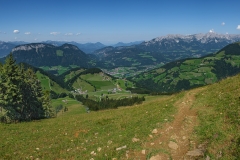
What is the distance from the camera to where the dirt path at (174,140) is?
1631 cm

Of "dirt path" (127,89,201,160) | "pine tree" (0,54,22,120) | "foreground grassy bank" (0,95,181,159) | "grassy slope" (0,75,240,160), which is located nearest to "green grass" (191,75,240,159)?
"grassy slope" (0,75,240,160)

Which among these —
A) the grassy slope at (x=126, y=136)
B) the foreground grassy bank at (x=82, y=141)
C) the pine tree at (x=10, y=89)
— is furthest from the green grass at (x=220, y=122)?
the pine tree at (x=10, y=89)

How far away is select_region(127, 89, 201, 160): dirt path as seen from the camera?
53.5ft

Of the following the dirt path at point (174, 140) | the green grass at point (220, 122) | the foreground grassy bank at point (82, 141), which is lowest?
the foreground grassy bank at point (82, 141)

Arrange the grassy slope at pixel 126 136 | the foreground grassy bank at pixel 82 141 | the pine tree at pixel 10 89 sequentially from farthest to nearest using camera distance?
1. the pine tree at pixel 10 89
2. the foreground grassy bank at pixel 82 141
3. the grassy slope at pixel 126 136

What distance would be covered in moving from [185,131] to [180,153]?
3.57 meters

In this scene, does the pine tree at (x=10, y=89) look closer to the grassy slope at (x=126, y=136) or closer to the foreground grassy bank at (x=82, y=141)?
the grassy slope at (x=126, y=136)

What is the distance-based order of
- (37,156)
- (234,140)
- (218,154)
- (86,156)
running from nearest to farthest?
(218,154) → (234,140) → (86,156) → (37,156)

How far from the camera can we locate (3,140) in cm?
2620

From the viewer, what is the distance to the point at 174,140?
18.1 meters

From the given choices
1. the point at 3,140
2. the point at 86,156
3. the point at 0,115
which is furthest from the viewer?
the point at 0,115

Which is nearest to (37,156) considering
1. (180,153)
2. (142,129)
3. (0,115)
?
(142,129)

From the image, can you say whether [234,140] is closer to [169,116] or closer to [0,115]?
[169,116]

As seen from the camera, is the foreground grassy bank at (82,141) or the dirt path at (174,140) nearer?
the dirt path at (174,140)
